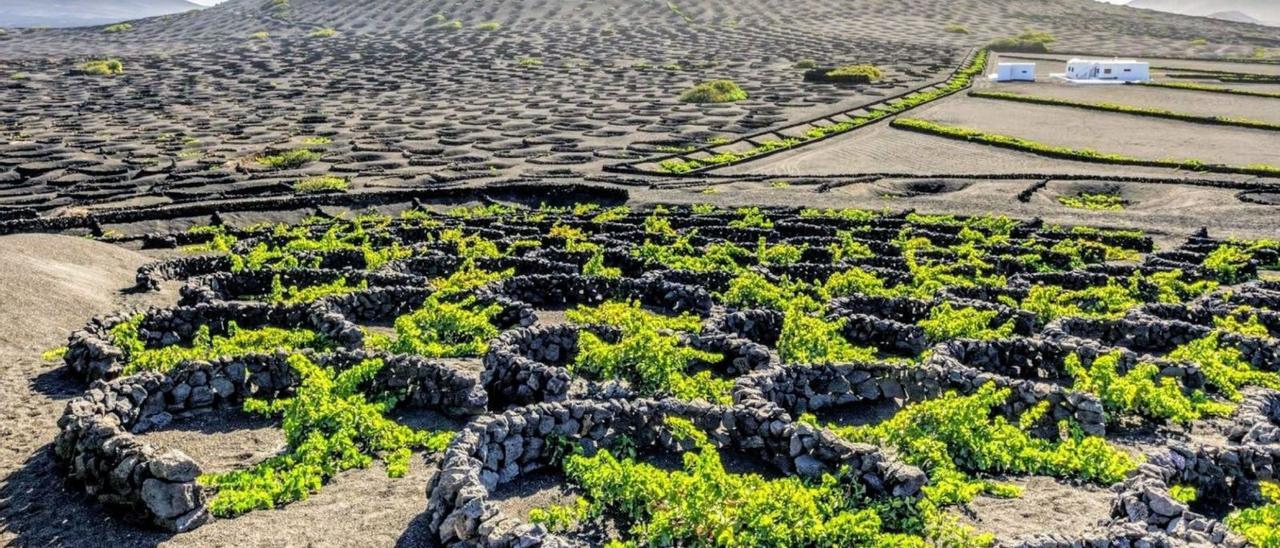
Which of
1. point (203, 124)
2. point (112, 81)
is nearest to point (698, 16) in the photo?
point (112, 81)

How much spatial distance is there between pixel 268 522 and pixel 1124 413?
13449 millimetres

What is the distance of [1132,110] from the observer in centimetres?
7006

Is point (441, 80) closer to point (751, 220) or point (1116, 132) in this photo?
point (1116, 132)

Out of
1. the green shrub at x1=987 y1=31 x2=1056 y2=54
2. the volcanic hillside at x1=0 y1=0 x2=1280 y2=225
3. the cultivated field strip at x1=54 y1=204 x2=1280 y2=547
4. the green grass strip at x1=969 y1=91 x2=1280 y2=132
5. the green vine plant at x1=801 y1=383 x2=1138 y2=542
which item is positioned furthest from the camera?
the green shrub at x1=987 y1=31 x2=1056 y2=54

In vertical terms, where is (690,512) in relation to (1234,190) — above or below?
above

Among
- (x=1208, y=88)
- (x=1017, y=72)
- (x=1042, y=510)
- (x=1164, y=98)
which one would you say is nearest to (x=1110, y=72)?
(x=1017, y=72)

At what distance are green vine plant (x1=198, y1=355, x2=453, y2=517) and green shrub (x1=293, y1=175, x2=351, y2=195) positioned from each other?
2941 centimetres

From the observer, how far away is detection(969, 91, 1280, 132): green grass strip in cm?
6306

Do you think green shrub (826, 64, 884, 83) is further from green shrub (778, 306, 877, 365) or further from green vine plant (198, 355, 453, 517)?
green vine plant (198, 355, 453, 517)

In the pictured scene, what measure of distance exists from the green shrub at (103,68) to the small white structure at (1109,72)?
9546cm

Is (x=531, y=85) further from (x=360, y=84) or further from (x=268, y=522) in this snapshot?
(x=268, y=522)

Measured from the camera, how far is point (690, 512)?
1163 centimetres

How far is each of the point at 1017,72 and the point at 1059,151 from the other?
43.3 m

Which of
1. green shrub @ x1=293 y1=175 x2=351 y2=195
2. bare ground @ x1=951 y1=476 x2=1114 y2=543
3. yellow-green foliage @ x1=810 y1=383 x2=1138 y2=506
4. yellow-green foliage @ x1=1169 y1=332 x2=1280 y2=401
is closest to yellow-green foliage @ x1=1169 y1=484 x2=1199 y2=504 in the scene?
bare ground @ x1=951 y1=476 x2=1114 y2=543
